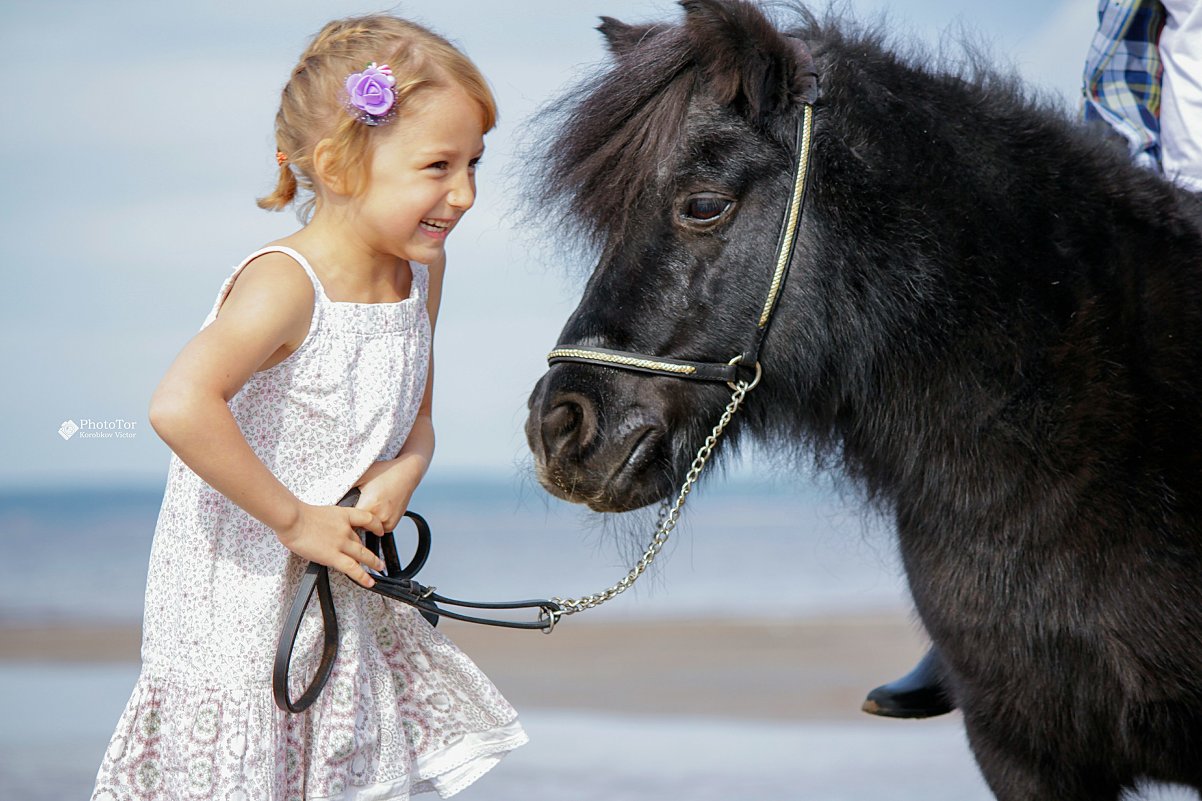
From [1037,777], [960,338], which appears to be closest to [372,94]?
[960,338]

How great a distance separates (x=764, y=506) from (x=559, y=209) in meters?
12.7

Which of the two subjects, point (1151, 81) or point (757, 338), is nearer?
point (757, 338)

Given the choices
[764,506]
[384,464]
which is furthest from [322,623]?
[764,506]

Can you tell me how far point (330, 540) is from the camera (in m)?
1.75

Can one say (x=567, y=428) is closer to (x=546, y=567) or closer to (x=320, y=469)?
(x=320, y=469)

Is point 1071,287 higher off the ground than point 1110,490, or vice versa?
point 1071,287

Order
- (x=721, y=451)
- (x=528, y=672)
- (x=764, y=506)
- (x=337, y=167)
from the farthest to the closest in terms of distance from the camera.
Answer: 1. (x=764, y=506)
2. (x=528, y=672)
3. (x=721, y=451)
4. (x=337, y=167)

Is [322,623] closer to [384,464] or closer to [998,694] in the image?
[384,464]

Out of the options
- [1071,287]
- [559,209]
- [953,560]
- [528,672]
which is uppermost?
[559,209]

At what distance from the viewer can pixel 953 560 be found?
6.12 feet

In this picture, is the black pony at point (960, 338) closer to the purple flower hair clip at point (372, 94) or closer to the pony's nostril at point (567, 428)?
the pony's nostril at point (567, 428)

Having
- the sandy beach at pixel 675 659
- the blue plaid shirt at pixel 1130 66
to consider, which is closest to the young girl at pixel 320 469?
the blue plaid shirt at pixel 1130 66

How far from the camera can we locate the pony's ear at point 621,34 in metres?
2.08

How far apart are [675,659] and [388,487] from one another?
4.85 metres
